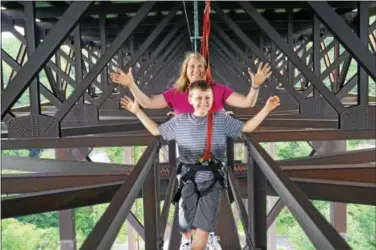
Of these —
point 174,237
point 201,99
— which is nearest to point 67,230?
point 174,237

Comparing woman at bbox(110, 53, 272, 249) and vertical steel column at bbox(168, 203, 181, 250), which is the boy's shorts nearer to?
woman at bbox(110, 53, 272, 249)

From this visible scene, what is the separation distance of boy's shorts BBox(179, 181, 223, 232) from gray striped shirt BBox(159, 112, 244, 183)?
0.08m

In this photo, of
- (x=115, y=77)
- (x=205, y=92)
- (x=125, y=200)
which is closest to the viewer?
(x=125, y=200)

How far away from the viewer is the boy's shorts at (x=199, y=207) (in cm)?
300

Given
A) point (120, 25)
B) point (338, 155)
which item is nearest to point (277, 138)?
point (338, 155)

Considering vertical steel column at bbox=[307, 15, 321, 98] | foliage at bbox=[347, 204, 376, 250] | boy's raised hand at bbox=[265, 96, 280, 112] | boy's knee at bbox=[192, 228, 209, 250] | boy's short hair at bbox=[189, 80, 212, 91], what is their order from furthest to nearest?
1. foliage at bbox=[347, 204, 376, 250]
2. vertical steel column at bbox=[307, 15, 321, 98]
3. boy's raised hand at bbox=[265, 96, 280, 112]
4. boy's knee at bbox=[192, 228, 209, 250]
5. boy's short hair at bbox=[189, 80, 212, 91]

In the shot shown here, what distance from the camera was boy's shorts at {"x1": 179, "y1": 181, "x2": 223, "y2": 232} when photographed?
300cm

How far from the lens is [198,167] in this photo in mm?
3014

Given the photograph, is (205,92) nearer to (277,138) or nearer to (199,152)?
(199,152)

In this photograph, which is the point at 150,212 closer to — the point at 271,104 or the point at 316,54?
the point at 271,104

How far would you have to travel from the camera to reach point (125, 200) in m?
1.79

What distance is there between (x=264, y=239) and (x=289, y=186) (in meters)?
0.82

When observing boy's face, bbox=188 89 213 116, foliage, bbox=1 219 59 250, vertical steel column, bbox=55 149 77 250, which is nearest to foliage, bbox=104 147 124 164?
foliage, bbox=1 219 59 250

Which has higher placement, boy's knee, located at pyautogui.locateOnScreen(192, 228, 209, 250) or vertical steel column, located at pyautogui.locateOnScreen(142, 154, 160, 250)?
vertical steel column, located at pyautogui.locateOnScreen(142, 154, 160, 250)
